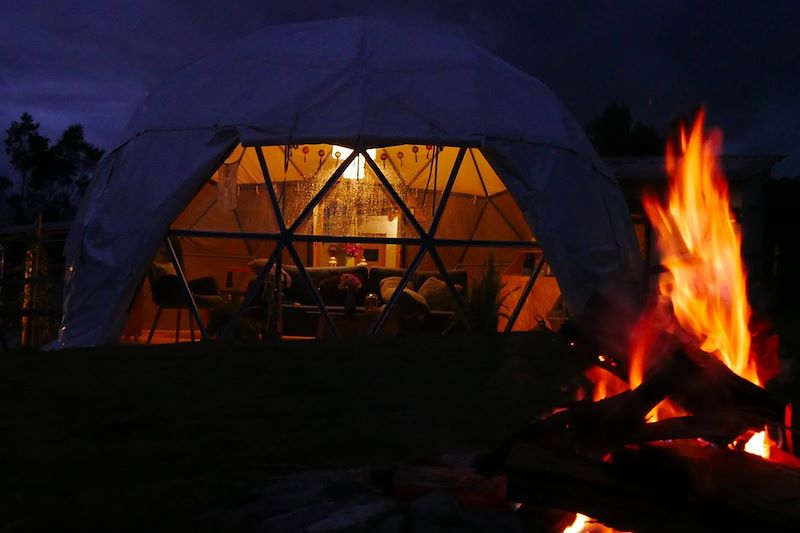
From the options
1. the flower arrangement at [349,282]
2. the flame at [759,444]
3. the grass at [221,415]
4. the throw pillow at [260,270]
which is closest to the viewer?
the flame at [759,444]

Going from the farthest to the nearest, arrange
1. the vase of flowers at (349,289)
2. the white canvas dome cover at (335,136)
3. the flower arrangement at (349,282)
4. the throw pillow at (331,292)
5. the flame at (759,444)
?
the throw pillow at (331,292)
the flower arrangement at (349,282)
the vase of flowers at (349,289)
the white canvas dome cover at (335,136)
the flame at (759,444)

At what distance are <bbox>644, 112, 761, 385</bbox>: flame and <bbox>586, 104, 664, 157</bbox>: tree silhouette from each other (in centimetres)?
2573

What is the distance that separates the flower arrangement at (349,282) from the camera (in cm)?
896

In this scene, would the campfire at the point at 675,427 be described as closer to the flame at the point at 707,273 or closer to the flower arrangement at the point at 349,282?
the flame at the point at 707,273

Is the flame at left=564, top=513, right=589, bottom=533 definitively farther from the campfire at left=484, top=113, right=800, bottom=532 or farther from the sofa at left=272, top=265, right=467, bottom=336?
the sofa at left=272, top=265, right=467, bottom=336

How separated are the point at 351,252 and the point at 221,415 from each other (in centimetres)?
613

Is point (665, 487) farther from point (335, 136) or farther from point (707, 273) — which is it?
point (335, 136)

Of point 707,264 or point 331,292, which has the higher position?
point 707,264

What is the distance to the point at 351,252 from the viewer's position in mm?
10711

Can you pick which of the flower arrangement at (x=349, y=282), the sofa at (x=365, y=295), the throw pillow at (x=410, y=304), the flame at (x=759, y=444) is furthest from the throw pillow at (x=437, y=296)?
the flame at (x=759, y=444)

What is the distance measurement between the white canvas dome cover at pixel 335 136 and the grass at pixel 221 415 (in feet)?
3.42

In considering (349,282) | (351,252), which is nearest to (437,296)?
(349,282)

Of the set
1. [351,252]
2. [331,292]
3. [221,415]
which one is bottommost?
[221,415]

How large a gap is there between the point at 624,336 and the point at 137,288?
6.06 meters
